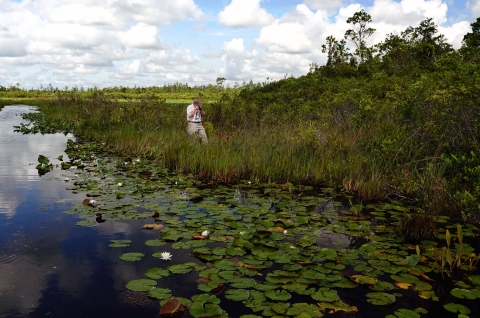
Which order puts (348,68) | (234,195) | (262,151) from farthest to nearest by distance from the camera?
(348,68) → (262,151) → (234,195)

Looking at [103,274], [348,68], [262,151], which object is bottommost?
[103,274]

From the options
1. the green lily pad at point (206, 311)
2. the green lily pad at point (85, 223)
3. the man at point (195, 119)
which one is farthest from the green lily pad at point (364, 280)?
the man at point (195, 119)

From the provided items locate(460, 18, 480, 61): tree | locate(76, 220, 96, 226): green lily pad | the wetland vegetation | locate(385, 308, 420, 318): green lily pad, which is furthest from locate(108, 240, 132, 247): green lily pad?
locate(460, 18, 480, 61): tree

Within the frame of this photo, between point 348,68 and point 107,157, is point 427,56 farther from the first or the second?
point 107,157

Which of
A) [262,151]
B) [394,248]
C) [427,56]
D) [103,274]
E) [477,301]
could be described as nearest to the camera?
[477,301]

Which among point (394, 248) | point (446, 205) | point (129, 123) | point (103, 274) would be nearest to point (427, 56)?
point (129, 123)

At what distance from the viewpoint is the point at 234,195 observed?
285 inches

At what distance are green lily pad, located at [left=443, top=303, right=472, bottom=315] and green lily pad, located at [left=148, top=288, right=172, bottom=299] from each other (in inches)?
99.7

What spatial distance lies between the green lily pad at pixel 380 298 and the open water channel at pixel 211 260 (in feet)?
0.06

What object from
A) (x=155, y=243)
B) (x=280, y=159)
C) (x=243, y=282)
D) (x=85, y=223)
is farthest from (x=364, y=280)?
(x=280, y=159)

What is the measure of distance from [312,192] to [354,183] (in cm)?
88

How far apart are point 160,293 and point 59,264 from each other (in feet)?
4.81

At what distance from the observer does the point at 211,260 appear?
4227mm

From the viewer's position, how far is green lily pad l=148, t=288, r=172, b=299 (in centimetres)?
343
